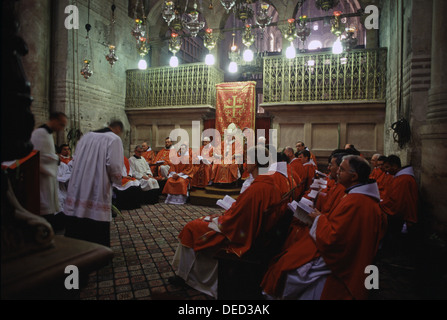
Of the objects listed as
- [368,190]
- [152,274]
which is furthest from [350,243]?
[152,274]

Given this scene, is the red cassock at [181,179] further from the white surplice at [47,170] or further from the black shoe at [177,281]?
the black shoe at [177,281]

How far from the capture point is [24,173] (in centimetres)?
316

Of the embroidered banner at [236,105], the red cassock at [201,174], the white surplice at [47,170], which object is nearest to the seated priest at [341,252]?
the white surplice at [47,170]

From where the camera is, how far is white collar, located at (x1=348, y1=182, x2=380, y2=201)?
2395 mm

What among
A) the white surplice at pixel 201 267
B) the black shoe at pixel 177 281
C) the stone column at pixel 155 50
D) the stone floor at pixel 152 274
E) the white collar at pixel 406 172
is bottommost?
the stone floor at pixel 152 274

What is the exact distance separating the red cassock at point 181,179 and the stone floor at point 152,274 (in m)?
2.64

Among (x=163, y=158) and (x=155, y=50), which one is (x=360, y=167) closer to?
(x=163, y=158)

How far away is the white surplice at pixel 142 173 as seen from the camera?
25.9ft

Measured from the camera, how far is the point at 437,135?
4.32 m

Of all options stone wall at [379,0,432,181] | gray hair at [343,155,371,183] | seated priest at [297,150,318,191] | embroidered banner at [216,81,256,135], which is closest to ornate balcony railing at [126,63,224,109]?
embroidered banner at [216,81,256,135]

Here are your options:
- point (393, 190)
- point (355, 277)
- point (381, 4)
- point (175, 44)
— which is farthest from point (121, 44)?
point (355, 277)

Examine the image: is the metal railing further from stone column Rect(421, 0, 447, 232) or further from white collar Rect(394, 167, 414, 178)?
white collar Rect(394, 167, 414, 178)

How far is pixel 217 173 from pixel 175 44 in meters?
4.15

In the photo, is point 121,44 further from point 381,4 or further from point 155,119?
point 381,4
